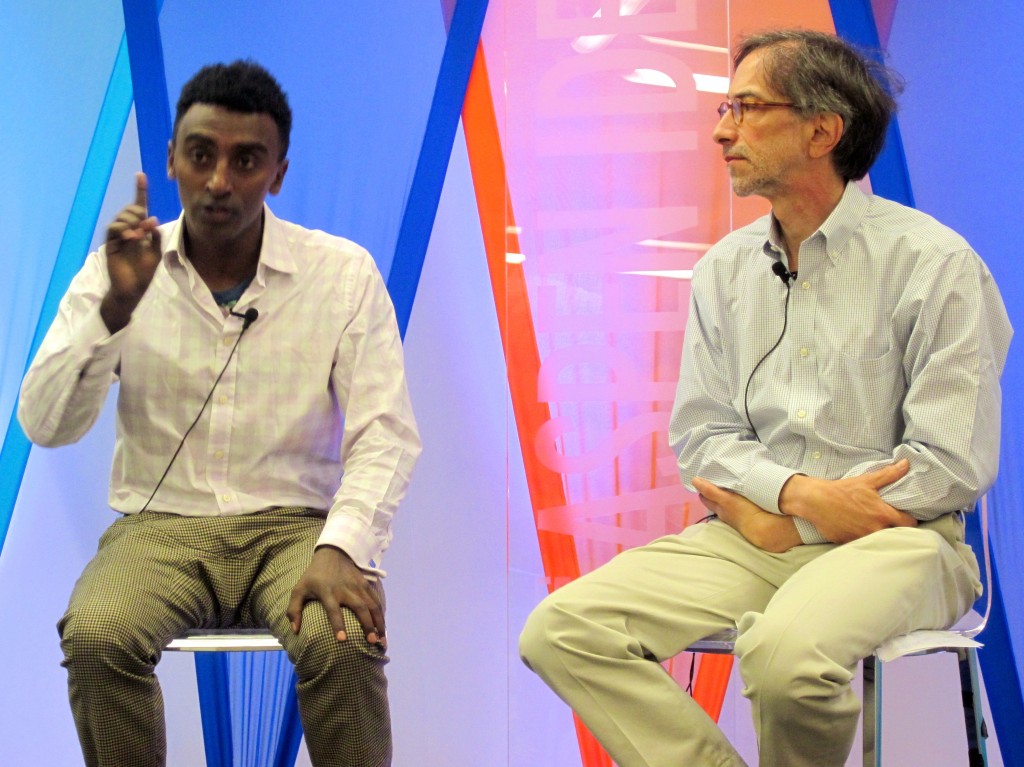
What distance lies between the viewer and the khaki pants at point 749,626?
1.98 m

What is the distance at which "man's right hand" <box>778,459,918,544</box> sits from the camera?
2.22 m

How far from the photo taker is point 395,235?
330 cm

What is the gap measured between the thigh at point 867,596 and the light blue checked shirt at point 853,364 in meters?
0.11

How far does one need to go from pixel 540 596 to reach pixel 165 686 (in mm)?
1082

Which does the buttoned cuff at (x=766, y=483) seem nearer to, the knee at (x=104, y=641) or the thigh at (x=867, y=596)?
the thigh at (x=867, y=596)

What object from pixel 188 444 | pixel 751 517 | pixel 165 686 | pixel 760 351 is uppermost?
pixel 760 351

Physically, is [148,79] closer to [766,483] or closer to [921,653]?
[766,483]

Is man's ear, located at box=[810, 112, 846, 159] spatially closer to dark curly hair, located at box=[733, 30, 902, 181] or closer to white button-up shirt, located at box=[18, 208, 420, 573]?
dark curly hair, located at box=[733, 30, 902, 181]

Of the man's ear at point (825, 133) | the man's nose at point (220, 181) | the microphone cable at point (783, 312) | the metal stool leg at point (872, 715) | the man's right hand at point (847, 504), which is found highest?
the man's ear at point (825, 133)

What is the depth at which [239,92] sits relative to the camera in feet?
8.33

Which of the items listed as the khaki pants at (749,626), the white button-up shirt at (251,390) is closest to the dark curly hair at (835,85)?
the khaki pants at (749,626)

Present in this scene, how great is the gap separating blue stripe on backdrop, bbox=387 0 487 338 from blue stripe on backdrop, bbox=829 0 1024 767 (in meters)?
0.98

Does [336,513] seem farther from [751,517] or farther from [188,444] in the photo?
[751,517]

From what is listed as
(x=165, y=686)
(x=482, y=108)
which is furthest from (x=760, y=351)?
(x=165, y=686)
